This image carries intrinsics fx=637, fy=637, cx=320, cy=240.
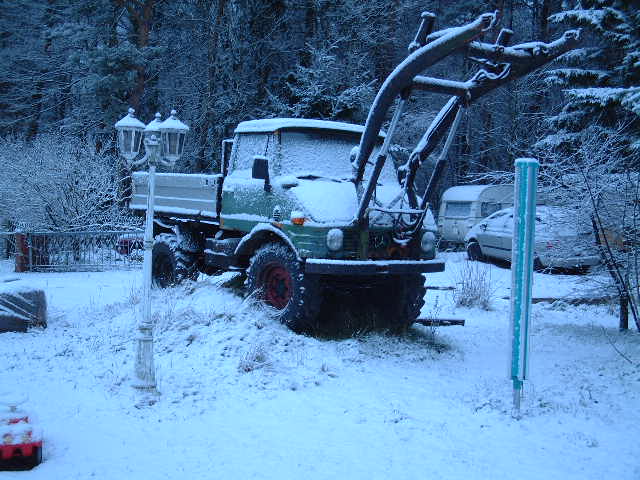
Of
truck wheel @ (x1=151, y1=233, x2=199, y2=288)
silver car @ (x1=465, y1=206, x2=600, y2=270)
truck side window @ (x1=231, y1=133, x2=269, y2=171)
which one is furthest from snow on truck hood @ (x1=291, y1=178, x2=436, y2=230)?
truck wheel @ (x1=151, y1=233, x2=199, y2=288)

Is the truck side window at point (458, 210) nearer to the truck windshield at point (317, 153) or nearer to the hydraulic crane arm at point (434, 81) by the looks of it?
the truck windshield at point (317, 153)

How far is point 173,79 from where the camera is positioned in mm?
23516

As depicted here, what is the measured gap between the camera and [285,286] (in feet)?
26.2

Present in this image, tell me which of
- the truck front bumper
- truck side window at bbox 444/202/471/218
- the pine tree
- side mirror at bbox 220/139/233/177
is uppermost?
the pine tree

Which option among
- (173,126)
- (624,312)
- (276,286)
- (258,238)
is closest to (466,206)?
(624,312)

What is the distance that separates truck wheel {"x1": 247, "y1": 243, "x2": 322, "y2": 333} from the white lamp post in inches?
69.9

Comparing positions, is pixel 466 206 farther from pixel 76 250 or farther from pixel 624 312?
pixel 624 312

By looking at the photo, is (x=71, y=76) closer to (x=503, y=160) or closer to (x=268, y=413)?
(x=503, y=160)

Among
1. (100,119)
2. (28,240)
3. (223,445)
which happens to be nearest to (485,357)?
(223,445)

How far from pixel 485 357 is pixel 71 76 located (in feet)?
72.4

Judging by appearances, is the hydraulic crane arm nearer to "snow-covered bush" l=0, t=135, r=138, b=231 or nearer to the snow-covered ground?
the snow-covered ground

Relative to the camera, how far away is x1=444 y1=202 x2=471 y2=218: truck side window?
21.3 m

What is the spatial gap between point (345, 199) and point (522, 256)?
2.56 metres

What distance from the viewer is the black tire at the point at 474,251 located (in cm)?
1746
